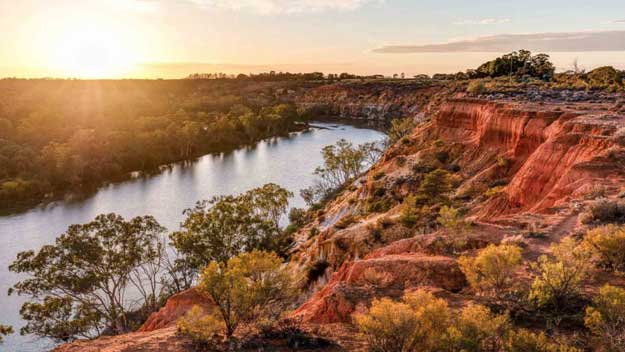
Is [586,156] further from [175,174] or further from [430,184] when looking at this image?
[175,174]

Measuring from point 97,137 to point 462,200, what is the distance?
7066 cm

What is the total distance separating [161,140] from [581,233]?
278ft

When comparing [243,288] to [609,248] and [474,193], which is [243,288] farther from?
[474,193]

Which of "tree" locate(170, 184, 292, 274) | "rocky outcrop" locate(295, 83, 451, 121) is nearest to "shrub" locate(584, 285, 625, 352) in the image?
"tree" locate(170, 184, 292, 274)

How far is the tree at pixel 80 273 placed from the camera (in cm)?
2791

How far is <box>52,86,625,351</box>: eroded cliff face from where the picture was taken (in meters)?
15.3

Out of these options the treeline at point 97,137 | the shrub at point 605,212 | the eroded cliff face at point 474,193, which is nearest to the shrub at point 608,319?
the eroded cliff face at point 474,193

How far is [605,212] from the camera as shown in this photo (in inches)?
680

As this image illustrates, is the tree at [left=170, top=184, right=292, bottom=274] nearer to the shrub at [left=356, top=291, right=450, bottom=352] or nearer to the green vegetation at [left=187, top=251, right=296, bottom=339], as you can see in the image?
the green vegetation at [left=187, top=251, right=296, bottom=339]

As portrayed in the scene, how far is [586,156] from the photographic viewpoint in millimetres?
24562

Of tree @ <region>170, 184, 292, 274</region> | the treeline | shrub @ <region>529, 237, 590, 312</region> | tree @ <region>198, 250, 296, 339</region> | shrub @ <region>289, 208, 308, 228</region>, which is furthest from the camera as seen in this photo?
the treeline

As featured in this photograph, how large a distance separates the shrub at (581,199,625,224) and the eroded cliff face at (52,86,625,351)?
0.52 meters

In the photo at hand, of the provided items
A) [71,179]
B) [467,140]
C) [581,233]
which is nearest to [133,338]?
[581,233]

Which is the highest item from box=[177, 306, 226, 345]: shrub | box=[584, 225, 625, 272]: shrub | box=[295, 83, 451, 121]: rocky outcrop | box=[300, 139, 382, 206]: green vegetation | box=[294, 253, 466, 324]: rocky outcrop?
box=[295, 83, 451, 121]: rocky outcrop
